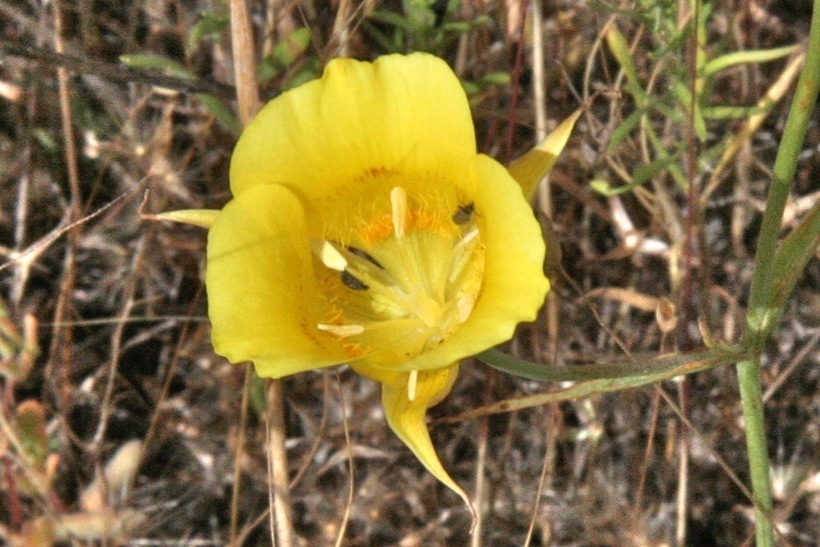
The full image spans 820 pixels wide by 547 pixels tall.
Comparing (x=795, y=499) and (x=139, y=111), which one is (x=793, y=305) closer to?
(x=795, y=499)

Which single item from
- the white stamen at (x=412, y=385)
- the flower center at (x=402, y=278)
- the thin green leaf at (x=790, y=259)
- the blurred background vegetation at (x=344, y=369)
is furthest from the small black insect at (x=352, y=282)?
the thin green leaf at (x=790, y=259)

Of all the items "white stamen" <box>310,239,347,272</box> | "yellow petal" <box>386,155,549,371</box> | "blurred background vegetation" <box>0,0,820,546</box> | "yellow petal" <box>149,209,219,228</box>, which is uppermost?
"yellow petal" <box>386,155,549,371</box>

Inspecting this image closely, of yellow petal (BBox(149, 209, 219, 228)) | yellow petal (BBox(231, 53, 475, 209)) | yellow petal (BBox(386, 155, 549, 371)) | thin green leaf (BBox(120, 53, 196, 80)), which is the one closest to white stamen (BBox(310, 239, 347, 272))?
yellow petal (BBox(231, 53, 475, 209))

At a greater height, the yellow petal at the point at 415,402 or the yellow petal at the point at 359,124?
the yellow petal at the point at 359,124

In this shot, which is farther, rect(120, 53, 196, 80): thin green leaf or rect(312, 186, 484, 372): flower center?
rect(120, 53, 196, 80): thin green leaf

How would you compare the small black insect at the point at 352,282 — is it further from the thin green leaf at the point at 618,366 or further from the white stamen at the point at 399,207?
the thin green leaf at the point at 618,366

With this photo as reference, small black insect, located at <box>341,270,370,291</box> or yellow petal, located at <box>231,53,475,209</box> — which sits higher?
yellow petal, located at <box>231,53,475,209</box>

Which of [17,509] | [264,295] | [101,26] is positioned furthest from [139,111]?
[264,295]

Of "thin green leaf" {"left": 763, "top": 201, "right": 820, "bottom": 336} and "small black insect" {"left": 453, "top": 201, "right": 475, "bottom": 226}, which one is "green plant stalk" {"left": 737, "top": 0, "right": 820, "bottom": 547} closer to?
"thin green leaf" {"left": 763, "top": 201, "right": 820, "bottom": 336}
